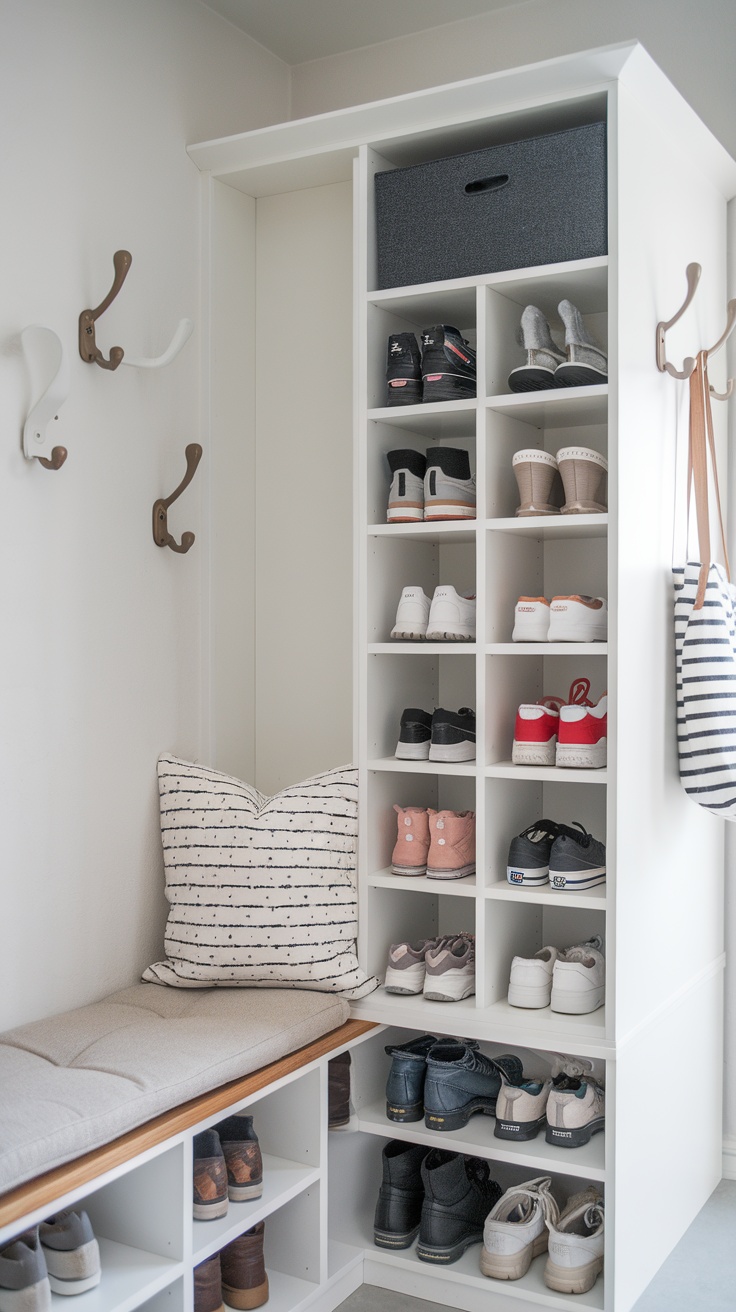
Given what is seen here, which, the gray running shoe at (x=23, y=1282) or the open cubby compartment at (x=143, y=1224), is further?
the open cubby compartment at (x=143, y=1224)

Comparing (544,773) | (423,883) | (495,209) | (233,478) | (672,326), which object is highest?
(495,209)

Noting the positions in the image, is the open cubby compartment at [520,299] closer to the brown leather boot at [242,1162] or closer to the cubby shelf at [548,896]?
the cubby shelf at [548,896]

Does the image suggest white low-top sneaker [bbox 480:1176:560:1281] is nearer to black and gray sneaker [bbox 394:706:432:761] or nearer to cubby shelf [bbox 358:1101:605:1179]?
cubby shelf [bbox 358:1101:605:1179]

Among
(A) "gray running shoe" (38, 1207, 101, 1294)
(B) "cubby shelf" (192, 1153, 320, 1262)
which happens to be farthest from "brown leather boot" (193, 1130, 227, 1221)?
(A) "gray running shoe" (38, 1207, 101, 1294)

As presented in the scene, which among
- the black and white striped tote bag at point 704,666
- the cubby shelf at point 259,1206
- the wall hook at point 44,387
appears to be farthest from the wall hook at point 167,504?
the cubby shelf at point 259,1206

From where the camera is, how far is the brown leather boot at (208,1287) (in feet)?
6.00

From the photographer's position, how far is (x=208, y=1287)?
184cm

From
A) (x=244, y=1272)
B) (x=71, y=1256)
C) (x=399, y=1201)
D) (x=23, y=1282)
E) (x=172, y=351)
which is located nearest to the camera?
(x=23, y=1282)

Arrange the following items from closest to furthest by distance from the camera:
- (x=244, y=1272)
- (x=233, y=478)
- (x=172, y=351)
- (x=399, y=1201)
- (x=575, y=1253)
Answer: (x=244, y=1272) < (x=575, y=1253) < (x=172, y=351) < (x=399, y=1201) < (x=233, y=478)

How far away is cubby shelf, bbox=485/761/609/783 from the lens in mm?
2043

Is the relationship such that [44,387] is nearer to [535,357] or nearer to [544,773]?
[535,357]

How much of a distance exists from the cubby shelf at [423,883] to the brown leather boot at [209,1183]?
24.2 inches

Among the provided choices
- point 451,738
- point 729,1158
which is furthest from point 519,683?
point 729,1158

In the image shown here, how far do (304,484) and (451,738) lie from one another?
77 centimetres
